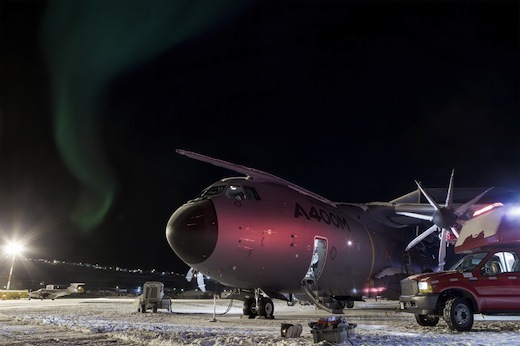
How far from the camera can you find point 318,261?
56.3 feet

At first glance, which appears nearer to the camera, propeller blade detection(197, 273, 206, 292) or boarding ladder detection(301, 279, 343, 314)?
boarding ladder detection(301, 279, 343, 314)

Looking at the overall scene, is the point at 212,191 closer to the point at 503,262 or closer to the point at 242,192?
the point at 242,192

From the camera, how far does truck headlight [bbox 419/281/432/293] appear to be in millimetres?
11727

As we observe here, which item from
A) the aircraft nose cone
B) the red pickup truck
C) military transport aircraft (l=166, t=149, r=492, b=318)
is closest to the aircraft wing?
military transport aircraft (l=166, t=149, r=492, b=318)

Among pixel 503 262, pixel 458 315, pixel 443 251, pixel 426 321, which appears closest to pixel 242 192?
pixel 426 321

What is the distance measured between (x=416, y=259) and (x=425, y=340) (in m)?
15.7

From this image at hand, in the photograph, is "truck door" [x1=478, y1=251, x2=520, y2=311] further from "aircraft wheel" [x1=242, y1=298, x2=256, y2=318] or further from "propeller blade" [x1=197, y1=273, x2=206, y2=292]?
"propeller blade" [x1=197, y1=273, x2=206, y2=292]

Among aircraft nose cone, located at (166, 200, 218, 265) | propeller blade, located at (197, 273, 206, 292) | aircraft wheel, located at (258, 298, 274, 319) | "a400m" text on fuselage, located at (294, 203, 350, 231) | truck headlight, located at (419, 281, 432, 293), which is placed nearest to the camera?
truck headlight, located at (419, 281, 432, 293)

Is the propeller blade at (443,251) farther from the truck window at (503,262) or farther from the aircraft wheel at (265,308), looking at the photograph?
the aircraft wheel at (265,308)

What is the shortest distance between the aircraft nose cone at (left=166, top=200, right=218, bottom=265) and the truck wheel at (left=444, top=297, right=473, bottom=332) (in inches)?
270

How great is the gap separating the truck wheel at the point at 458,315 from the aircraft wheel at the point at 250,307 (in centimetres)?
731

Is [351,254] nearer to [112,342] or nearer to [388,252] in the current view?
[388,252]

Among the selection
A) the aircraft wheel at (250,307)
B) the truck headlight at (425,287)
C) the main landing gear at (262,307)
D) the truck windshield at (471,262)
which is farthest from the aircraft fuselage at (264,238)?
the truck windshield at (471,262)

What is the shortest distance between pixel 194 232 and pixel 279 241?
309 cm
